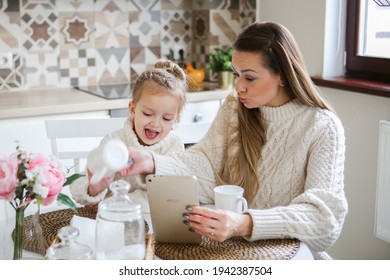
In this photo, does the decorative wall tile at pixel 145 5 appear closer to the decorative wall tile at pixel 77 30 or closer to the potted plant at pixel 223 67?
the decorative wall tile at pixel 77 30

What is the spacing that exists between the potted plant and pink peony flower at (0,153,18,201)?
6.76ft

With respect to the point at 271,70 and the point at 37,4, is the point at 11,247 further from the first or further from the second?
the point at 37,4

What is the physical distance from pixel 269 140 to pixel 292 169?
0.11m

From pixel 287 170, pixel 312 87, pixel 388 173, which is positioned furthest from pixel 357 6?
pixel 287 170

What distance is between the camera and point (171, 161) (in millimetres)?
1521

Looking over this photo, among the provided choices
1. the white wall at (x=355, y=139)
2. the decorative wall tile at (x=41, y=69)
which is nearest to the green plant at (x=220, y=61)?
the white wall at (x=355, y=139)

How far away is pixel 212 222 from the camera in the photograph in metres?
1.18

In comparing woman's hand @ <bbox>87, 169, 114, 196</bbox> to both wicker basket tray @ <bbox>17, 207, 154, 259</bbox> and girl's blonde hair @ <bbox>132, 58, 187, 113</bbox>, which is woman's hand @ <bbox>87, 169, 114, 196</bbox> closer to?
wicker basket tray @ <bbox>17, 207, 154, 259</bbox>

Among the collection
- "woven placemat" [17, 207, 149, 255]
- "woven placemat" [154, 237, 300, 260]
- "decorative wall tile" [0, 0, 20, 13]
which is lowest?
"woven placemat" [154, 237, 300, 260]

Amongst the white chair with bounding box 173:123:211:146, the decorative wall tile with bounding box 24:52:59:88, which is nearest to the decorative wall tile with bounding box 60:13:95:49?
the decorative wall tile with bounding box 24:52:59:88

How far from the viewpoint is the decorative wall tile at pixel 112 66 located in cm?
315

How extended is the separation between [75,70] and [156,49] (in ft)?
1.64

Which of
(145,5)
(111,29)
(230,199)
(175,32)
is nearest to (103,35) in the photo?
(111,29)

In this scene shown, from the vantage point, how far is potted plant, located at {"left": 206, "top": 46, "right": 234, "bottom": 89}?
297 cm
